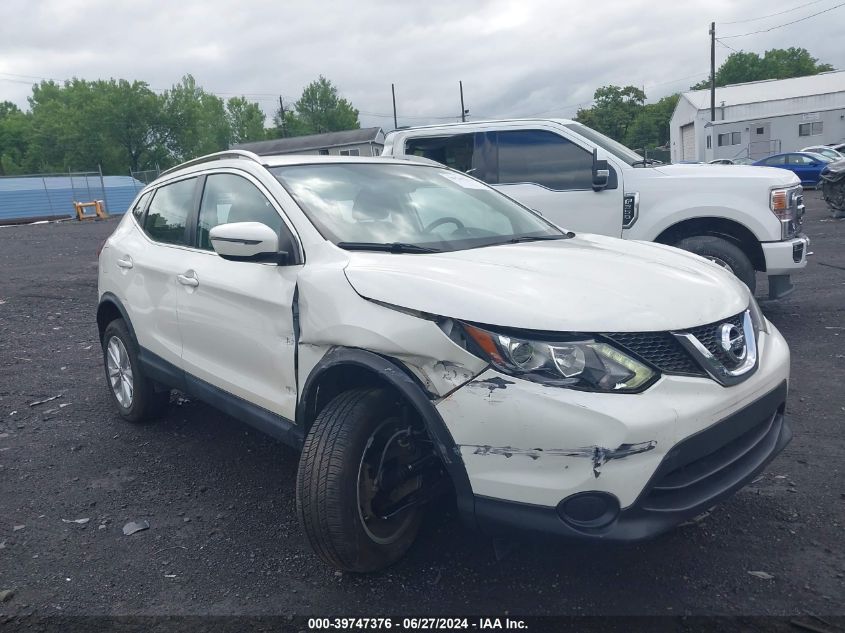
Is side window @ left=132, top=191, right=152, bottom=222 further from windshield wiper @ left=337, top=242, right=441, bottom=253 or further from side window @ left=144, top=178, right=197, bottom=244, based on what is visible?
windshield wiper @ left=337, top=242, right=441, bottom=253

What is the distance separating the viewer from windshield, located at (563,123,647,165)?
267 inches

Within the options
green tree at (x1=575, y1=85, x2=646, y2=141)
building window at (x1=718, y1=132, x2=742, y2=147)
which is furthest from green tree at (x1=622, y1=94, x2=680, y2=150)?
building window at (x1=718, y1=132, x2=742, y2=147)

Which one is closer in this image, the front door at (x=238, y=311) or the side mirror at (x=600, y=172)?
the front door at (x=238, y=311)

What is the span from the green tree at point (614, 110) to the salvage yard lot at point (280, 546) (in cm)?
8233

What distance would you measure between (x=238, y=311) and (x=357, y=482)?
45.7 inches

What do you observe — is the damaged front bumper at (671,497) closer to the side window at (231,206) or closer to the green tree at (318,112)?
the side window at (231,206)

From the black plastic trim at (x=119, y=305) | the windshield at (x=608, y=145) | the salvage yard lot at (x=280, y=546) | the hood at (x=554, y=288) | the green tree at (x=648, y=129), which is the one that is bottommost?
the salvage yard lot at (x=280, y=546)

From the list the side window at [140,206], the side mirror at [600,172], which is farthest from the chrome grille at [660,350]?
the side mirror at [600,172]

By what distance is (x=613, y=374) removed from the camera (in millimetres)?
2195

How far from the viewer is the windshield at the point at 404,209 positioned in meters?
3.10

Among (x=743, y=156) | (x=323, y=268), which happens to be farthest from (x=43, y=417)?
(x=743, y=156)

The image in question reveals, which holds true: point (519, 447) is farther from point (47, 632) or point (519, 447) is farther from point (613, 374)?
point (47, 632)

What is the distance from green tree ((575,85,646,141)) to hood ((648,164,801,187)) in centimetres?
7939

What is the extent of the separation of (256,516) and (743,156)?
4656 cm
